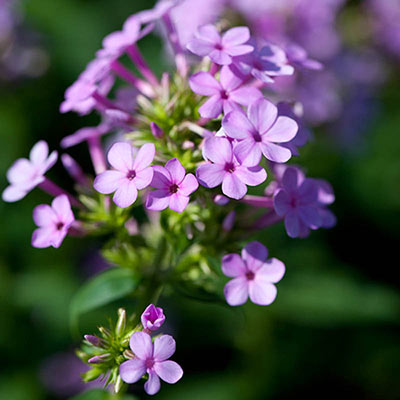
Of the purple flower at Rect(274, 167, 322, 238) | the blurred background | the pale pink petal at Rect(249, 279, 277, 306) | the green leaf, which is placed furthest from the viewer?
the blurred background

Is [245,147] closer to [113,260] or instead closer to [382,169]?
[113,260]

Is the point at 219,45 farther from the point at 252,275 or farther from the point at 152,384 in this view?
the point at 152,384

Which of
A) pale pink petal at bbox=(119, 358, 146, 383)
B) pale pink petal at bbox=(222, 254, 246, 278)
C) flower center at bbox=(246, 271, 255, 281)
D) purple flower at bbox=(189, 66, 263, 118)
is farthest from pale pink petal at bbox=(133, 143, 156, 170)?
pale pink petal at bbox=(119, 358, 146, 383)

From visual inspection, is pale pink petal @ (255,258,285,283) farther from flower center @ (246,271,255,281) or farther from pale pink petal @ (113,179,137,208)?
pale pink petal @ (113,179,137,208)

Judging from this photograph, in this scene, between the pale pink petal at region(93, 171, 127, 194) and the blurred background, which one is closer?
the pale pink petal at region(93, 171, 127, 194)

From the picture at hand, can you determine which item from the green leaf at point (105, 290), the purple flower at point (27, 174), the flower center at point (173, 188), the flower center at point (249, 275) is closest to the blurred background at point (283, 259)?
the green leaf at point (105, 290)

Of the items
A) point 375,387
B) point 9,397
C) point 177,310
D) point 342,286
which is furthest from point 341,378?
point 9,397
